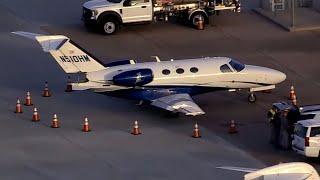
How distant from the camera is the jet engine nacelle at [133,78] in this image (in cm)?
3881

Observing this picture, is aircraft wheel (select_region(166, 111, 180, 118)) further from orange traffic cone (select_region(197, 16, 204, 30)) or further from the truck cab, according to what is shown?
orange traffic cone (select_region(197, 16, 204, 30))

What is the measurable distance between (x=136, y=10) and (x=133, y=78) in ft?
40.7

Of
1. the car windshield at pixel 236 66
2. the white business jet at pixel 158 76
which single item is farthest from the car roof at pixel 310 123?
the car windshield at pixel 236 66

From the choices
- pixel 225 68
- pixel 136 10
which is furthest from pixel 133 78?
pixel 136 10

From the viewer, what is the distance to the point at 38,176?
33188 millimetres

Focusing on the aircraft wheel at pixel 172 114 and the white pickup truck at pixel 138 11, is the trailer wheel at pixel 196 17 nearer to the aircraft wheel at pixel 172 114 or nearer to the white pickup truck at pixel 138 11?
the white pickup truck at pixel 138 11

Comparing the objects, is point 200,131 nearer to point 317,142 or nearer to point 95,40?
point 317,142

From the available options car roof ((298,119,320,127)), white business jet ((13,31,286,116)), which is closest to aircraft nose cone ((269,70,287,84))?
white business jet ((13,31,286,116))

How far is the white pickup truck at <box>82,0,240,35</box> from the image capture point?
166 ft

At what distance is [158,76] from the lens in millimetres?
39156

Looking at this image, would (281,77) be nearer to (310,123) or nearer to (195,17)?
(310,123)

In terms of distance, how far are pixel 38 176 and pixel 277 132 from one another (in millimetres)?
7035

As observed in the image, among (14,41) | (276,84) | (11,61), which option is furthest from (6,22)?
(276,84)

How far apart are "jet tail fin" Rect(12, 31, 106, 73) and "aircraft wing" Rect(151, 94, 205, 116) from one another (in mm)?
2331
